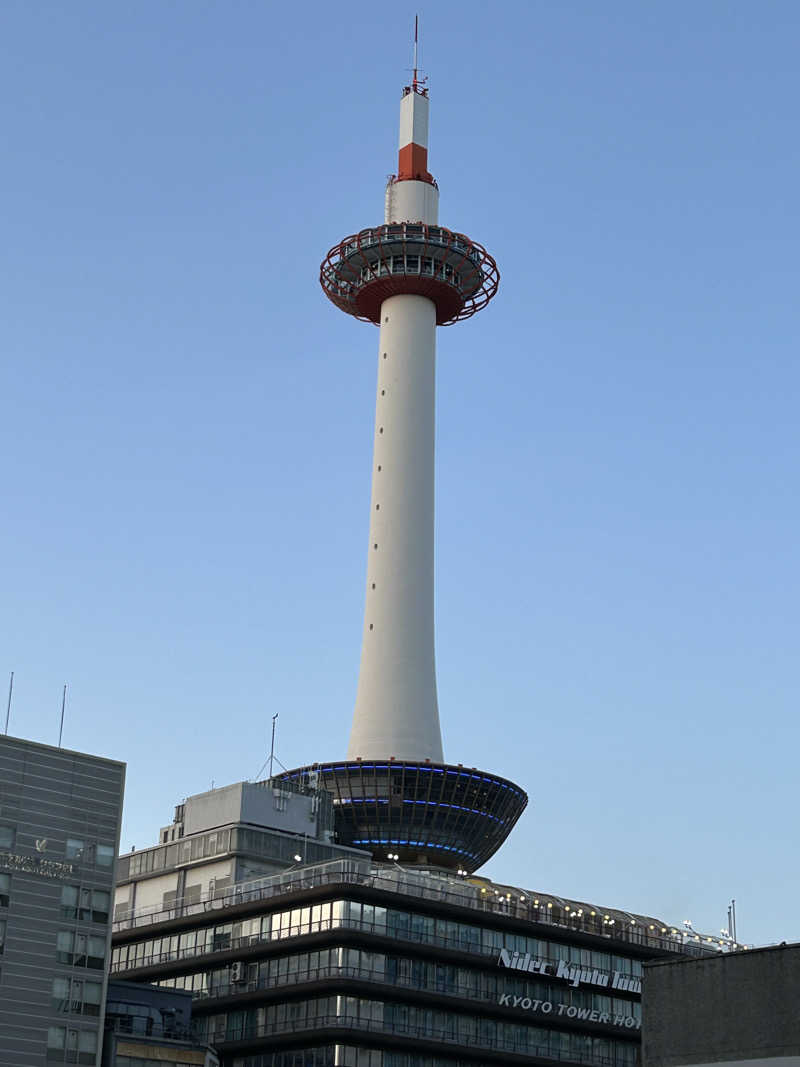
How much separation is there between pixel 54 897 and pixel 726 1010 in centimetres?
6125

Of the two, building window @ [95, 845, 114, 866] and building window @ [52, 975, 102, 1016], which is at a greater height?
building window @ [95, 845, 114, 866]

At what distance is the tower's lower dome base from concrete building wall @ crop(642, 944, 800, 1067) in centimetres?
10961

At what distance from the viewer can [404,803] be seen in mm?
167750

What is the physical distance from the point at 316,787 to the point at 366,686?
54.4ft

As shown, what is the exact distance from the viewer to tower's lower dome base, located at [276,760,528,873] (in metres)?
168

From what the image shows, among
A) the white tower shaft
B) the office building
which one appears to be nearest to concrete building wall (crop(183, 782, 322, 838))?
the white tower shaft

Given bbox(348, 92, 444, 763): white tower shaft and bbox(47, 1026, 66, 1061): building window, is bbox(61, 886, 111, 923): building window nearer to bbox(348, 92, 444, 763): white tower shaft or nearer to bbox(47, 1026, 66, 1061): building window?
bbox(47, 1026, 66, 1061): building window

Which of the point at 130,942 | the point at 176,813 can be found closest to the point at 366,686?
the point at 176,813

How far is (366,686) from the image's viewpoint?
17888 centimetres

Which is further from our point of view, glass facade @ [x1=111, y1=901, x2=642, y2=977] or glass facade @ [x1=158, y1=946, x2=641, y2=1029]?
glass facade @ [x1=111, y1=901, x2=642, y2=977]

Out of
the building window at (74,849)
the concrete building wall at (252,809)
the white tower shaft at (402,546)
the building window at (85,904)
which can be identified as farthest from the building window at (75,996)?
the white tower shaft at (402,546)

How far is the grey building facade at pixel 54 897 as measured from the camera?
10438cm

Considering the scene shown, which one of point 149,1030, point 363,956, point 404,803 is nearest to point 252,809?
point 404,803

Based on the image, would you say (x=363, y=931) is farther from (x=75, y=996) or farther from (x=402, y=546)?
(x=402, y=546)
